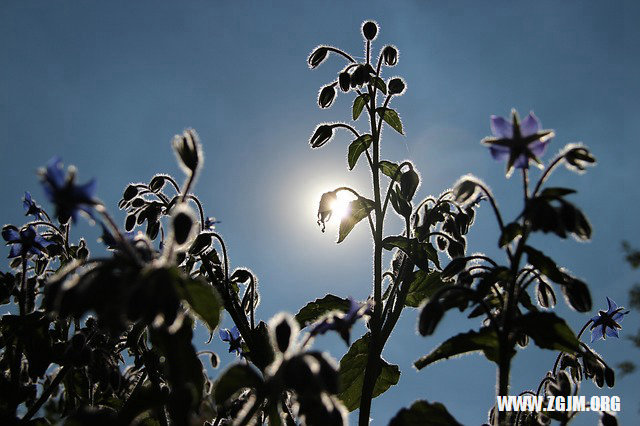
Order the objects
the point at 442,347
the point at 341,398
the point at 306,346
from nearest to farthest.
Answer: the point at 306,346
the point at 442,347
the point at 341,398

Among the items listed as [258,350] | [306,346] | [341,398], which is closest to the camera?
[306,346]

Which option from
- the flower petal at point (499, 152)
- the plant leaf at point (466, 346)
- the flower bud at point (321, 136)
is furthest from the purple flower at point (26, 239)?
the flower petal at point (499, 152)

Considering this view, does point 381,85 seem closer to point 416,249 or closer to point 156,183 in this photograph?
point 416,249

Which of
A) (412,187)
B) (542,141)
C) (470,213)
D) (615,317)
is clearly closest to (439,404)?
(542,141)

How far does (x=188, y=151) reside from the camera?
1.76 meters

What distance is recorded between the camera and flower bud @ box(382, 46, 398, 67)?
3.31m

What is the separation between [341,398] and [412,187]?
95 cm

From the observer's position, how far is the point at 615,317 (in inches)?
124

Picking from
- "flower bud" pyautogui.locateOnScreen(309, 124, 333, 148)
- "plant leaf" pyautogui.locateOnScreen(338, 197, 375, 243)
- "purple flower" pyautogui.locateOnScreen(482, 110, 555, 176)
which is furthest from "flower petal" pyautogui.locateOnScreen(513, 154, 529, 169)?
"flower bud" pyautogui.locateOnScreen(309, 124, 333, 148)

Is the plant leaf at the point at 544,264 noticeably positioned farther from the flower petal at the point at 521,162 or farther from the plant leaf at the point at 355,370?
the plant leaf at the point at 355,370

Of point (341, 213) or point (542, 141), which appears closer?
point (542, 141)

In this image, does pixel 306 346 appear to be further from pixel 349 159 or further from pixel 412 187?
pixel 349 159

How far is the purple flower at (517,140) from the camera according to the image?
1.81m

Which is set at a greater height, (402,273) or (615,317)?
(615,317)
